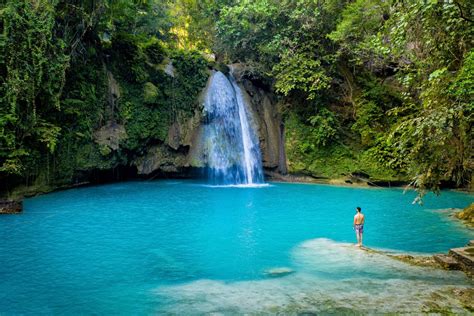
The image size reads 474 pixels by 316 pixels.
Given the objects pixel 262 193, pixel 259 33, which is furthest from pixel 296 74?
pixel 262 193

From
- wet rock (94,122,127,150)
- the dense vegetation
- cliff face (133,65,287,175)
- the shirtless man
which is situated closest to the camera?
the shirtless man

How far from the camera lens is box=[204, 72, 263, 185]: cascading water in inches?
851

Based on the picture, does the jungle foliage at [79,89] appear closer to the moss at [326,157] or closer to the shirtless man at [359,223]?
the moss at [326,157]

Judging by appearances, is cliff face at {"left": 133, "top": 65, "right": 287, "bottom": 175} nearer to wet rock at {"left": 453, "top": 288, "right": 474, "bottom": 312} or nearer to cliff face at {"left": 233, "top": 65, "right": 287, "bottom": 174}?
cliff face at {"left": 233, "top": 65, "right": 287, "bottom": 174}

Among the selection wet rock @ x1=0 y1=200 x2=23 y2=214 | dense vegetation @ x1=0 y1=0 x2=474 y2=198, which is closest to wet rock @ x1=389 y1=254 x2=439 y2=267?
dense vegetation @ x1=0 y1=0 x2=474 y2=198

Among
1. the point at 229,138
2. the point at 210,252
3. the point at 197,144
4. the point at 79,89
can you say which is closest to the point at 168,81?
the point at 197,144

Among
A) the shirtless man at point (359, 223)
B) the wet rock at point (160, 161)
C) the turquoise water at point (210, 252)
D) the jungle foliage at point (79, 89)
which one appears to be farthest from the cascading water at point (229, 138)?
the shirtless man at point (359, 223)

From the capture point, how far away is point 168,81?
72.9ft

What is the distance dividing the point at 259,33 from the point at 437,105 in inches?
655

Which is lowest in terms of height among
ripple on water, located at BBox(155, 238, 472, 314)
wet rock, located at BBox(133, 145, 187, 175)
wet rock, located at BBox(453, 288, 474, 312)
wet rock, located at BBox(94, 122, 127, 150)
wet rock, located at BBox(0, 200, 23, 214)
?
ripple on water, located at BBox(155, 238, 472, 314)

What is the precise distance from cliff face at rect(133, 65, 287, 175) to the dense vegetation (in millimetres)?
553

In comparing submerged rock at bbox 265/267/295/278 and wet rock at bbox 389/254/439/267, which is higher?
wet rock at bbox 389/254/439/267

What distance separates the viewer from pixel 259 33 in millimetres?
22453

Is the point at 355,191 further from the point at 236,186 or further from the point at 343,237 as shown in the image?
the point at 343,237
